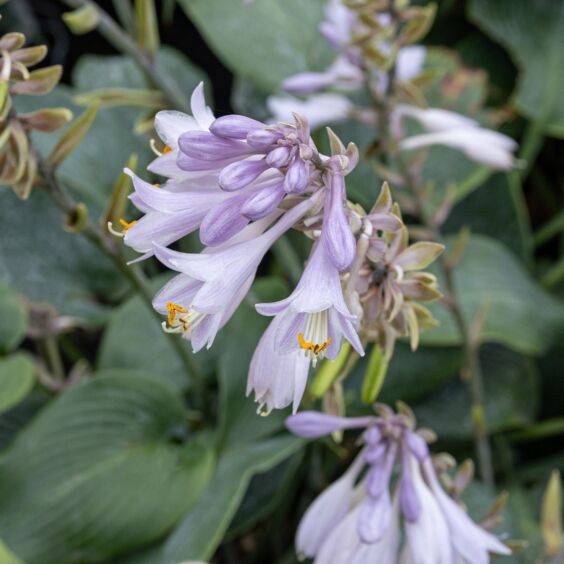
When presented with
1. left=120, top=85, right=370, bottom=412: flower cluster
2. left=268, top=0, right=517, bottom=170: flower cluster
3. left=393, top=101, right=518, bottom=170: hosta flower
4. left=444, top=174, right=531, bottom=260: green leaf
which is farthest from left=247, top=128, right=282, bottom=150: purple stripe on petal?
left=444, top=174, right=531, bottom=260: green leaf

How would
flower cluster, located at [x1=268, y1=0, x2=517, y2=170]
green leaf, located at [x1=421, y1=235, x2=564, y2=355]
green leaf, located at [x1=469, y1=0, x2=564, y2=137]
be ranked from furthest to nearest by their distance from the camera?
1. green leaf, located at [x1=469, y1=0, x2=564, y2=137]
2. green leaf, located at [x1=421, y1=235, x2=564, y2=355]
3. flower cluster, located at [x1=268, y1=0, x2=517, y2=170]

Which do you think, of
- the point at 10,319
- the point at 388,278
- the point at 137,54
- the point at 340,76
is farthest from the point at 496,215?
the point at 388,278

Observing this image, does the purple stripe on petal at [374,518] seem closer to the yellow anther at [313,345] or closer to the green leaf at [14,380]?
the yellow anther at [313,345]

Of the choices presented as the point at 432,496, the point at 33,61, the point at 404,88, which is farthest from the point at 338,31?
the point at 432,496

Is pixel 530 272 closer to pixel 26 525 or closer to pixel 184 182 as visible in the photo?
pixel 26 525

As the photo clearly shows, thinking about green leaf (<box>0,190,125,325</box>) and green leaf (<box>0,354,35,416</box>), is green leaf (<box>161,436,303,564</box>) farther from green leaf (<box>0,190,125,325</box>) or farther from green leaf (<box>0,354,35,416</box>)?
green leaf (<box>0,190,125,325</box>)

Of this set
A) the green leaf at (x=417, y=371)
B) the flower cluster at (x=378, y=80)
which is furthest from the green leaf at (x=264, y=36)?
the green leaf at (x=417, y=371)
